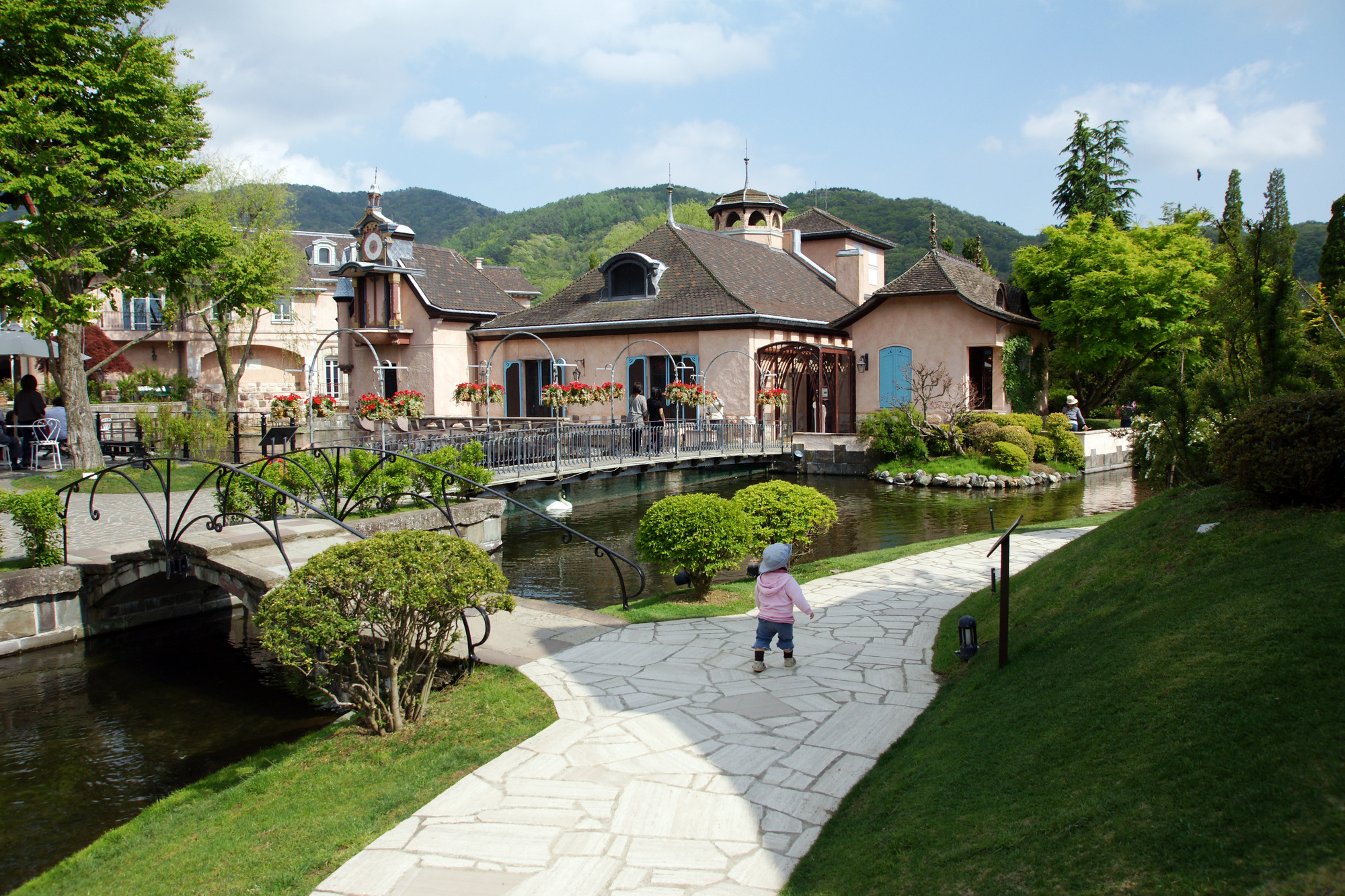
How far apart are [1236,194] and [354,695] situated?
21979mm

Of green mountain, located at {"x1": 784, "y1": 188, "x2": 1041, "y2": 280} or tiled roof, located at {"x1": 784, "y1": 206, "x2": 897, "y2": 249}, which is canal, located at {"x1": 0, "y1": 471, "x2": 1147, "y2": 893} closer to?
tiled roof, located at {"x1": 784, "y1": 206, "x2": 897, "y2": 249}

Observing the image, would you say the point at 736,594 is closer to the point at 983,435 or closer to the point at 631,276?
the point at 983,435

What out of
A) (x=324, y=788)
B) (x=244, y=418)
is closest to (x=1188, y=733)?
(x=324, y=788)

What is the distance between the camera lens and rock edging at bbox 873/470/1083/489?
23.2 m

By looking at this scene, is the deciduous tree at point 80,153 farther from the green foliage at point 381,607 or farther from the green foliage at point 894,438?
the green foliage at point 894,438

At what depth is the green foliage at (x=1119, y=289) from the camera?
1066 inches

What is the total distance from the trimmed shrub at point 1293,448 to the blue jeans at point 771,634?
3.34 meters

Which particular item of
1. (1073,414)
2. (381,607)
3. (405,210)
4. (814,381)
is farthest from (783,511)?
(405,210)

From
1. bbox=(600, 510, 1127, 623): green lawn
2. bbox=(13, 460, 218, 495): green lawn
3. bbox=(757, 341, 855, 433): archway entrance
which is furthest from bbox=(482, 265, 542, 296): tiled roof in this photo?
bbox=(600, 510, 1127, 623): green lawn

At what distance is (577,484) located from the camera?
20766 mm

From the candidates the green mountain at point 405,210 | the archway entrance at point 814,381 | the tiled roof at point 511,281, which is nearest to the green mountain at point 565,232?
the green mountain at point 405,210

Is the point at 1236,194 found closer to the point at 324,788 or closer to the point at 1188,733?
the point at 1188,733

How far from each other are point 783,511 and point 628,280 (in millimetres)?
18551

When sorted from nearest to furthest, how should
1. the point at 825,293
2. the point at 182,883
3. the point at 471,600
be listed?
the point at 182,883 < the point at 471,600 < the point at 825,293
